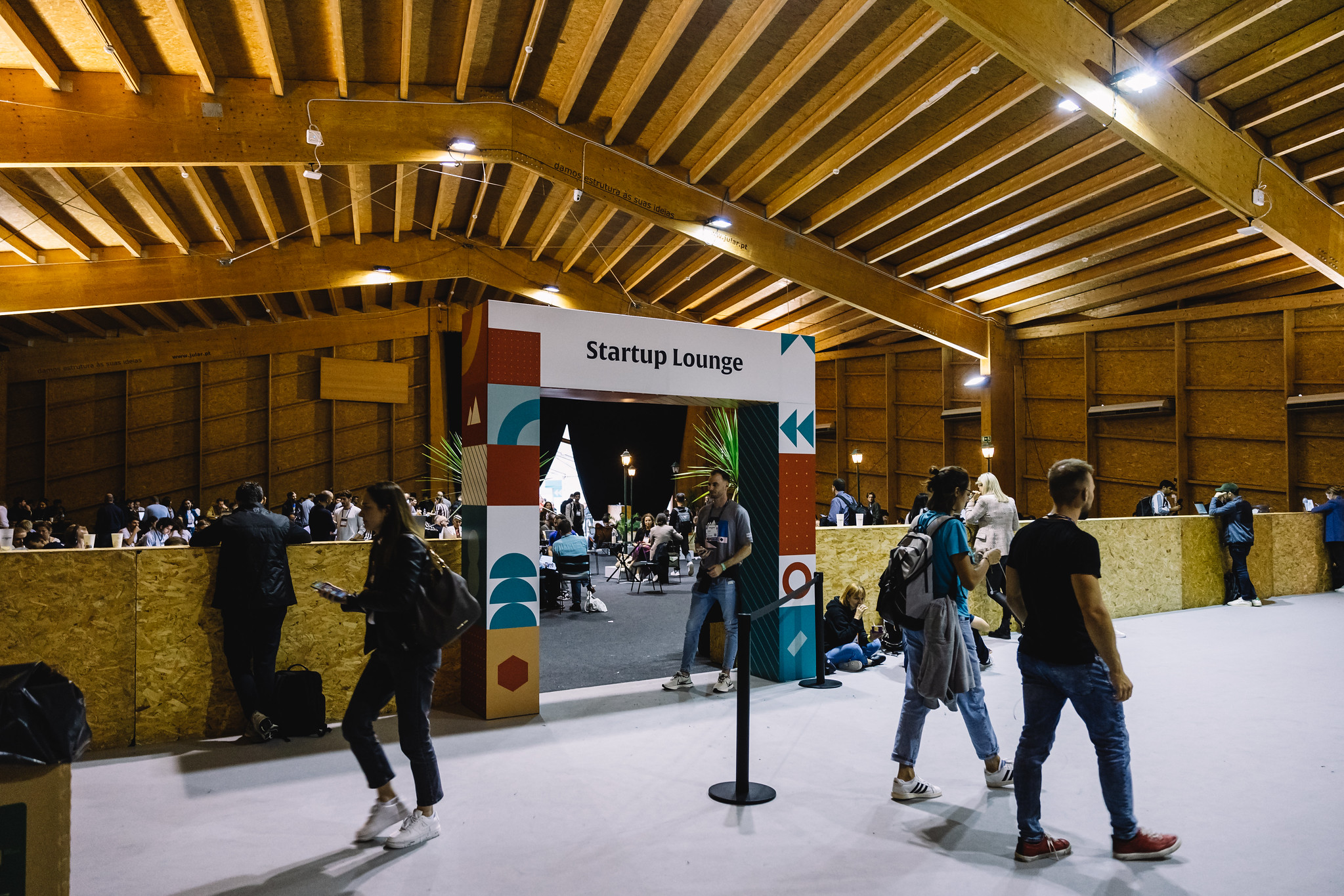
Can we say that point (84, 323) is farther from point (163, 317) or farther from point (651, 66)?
point (651, 66)

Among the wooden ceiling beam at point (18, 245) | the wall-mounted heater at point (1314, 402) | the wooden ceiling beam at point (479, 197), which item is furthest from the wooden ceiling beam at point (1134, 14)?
the wooden ceiling beam at point (18, 245)

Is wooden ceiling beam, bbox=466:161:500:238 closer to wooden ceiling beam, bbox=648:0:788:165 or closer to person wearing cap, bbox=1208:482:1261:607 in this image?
wooden ceiling beam, bbox=648:0:788:165

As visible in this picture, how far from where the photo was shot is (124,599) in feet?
13.9

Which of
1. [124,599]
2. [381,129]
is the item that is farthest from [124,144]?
[124,599]

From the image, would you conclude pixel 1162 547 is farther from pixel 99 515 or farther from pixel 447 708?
pixel 99 515

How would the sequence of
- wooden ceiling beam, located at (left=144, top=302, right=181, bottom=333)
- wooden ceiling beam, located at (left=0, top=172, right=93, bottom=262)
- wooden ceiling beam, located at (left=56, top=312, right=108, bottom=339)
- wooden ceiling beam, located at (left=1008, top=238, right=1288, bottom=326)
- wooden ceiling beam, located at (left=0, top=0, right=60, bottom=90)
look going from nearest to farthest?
wooden ceiling beam, located at (left=0, top=0, right=60, bottom=90)
wooden ceiling beam, located at (left=0, top=172, right=93, bottom=262)
wooden ceiling beam, located at (left=1008, top=238, right=1288, bottom=326)
wooden ceiling beam, located at (left=56, top=312, right=108, bottom=339)
wooden ceiling beam, located at (left=144, top=302, right=181, bottom=333)

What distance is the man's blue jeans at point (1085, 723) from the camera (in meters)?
2.72

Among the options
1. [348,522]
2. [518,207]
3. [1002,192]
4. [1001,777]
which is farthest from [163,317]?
[1001,777]

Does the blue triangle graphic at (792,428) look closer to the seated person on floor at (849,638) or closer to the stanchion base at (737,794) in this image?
the seated person on floor at (849,638)

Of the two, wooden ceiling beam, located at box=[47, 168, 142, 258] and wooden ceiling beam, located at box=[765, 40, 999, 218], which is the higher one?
wooden ceiling beam, located at box=[765, 40, 999, 218]

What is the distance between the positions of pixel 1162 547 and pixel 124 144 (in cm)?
1141

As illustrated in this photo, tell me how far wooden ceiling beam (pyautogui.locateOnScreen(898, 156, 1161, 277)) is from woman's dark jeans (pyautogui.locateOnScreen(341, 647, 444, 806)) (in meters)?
9.45

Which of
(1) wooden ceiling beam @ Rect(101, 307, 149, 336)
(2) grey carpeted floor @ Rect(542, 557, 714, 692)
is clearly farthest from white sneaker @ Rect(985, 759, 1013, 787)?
(1) wooden ceiling beam @ Rect(101, 307, 149, 336)

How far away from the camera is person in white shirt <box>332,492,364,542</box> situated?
11.1 metres
